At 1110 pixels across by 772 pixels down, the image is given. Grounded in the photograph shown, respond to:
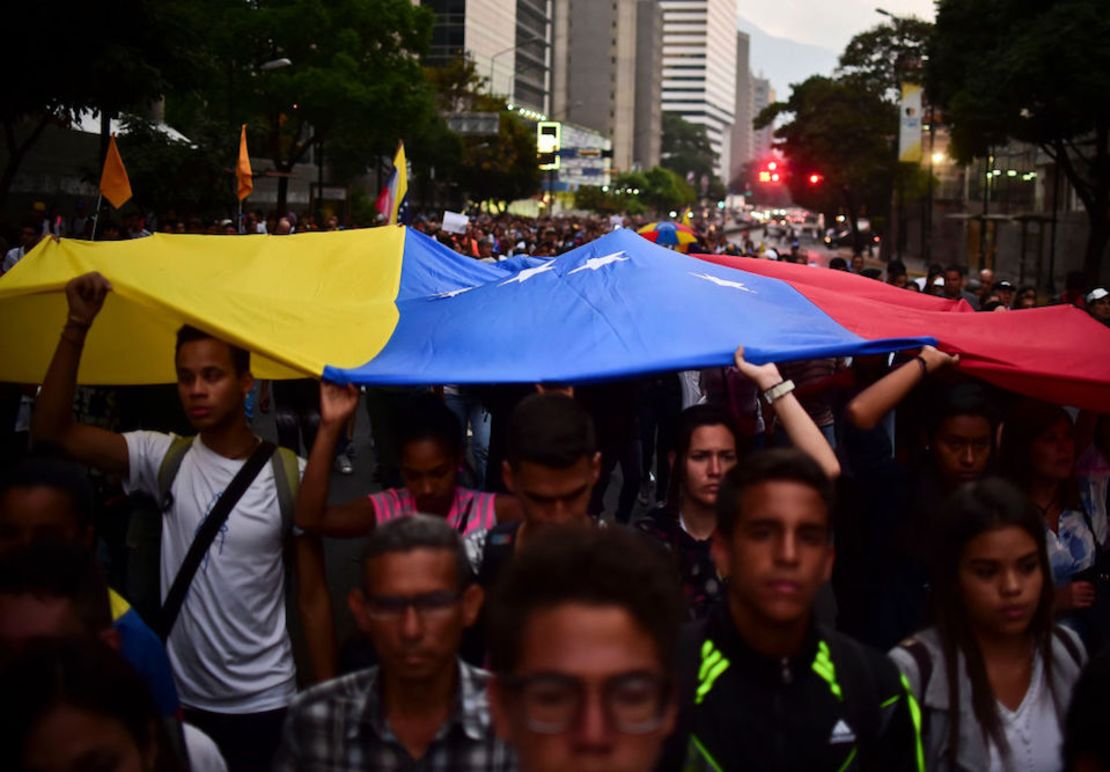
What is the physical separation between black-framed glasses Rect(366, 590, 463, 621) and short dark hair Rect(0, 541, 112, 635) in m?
0.63

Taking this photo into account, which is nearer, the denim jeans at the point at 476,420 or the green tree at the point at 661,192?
the denim jeans at the point at 476,420

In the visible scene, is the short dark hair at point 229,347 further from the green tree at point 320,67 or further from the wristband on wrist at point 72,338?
the green tree at point 320,67

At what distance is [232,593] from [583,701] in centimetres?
242

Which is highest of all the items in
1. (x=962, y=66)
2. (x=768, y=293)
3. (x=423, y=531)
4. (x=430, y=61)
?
(x=430, y=61)

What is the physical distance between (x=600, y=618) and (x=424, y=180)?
218ft

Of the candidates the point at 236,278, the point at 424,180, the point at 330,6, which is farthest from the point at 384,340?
the point at 424,180

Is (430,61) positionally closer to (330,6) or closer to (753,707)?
(330,6)

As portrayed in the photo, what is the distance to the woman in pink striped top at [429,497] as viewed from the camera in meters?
4.28

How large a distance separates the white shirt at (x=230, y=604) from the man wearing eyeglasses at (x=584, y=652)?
2.15m

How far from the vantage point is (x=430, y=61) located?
105250 millimetres

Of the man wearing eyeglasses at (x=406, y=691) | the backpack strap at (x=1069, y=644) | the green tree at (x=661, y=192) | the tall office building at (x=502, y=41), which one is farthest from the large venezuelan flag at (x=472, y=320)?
the green tree at (x=661, y=192)

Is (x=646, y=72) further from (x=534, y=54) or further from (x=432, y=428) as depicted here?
(x=432, y=428)

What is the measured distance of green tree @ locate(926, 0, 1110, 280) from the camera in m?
24.2

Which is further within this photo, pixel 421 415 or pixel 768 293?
pixel 768 293
